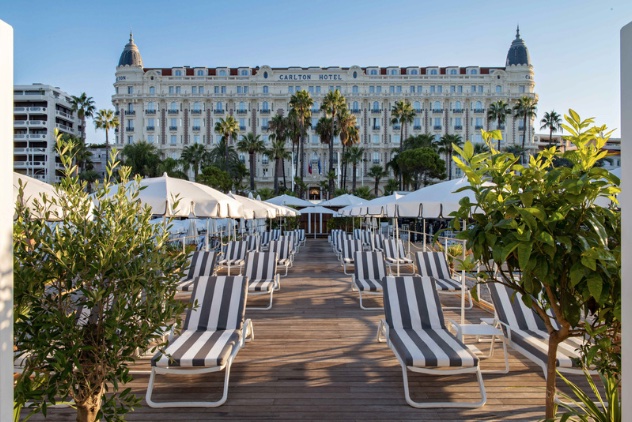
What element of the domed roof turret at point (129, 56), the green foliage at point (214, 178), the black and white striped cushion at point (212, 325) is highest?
the domed roof turret at point (129, 56)

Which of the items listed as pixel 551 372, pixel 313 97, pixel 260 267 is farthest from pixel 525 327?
pixel 313 97

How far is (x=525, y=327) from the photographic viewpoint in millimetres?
5445

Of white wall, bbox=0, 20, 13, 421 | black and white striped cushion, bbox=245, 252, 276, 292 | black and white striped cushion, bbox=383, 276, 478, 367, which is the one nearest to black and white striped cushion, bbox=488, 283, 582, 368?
black and white striped cushion, bbox=383, 276, 478, 367

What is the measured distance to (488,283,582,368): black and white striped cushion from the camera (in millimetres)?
4662

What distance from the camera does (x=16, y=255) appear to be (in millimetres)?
2459

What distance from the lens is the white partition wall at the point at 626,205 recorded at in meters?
1.93

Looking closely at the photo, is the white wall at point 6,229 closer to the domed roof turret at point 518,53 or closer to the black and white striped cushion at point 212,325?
the black and white striped cushion at point 212,325

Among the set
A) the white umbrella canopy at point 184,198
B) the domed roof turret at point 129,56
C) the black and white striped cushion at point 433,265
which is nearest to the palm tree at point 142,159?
the domed roof turret at point 129,56

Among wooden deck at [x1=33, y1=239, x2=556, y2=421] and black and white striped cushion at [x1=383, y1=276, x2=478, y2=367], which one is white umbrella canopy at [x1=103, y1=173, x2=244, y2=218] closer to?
wooden deck at [x1=33, y1=239, x2=556, y2=421]

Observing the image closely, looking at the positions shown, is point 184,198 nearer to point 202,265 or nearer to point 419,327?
point 202,265

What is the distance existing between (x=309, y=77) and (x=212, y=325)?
63.7 m

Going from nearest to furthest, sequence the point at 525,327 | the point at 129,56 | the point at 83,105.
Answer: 1. the point at 525,327
2. the point at 83,105
3. the point at 129,56

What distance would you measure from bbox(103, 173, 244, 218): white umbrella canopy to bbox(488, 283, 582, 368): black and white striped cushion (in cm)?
445

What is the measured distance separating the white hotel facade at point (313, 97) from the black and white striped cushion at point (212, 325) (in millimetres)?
59594
